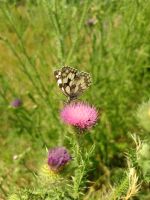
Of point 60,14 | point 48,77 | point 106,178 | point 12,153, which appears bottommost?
point 106,178

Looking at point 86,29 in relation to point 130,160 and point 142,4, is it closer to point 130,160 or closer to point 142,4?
point 142,4

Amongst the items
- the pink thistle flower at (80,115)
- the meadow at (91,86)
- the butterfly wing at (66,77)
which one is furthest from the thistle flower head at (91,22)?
the pink thistle flower at (80,115)

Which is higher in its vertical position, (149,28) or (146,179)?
(149,28)

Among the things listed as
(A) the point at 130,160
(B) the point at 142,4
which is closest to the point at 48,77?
(B) the point at 142,4

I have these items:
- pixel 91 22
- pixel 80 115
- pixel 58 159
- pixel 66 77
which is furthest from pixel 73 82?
pixel 91 22

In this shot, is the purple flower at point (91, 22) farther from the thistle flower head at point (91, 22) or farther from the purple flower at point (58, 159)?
the purple flower at point (58, 159)

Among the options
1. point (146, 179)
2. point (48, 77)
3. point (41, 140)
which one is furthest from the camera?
point (48, 77)

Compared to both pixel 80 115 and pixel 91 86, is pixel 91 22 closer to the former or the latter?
pixel 91 86
